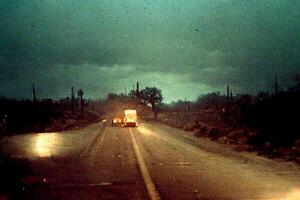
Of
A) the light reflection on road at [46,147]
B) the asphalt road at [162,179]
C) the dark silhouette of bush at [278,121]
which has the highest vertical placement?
the dark silhouette of bush at [278,121]

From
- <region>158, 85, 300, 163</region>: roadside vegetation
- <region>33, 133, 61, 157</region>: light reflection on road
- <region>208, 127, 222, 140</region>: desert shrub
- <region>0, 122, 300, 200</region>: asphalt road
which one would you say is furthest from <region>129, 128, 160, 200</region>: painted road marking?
<region>208, 127, 222, 140</region>: desert shrub

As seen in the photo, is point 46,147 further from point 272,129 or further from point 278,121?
point 278,121

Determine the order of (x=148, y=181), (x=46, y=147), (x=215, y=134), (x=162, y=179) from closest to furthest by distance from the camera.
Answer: (x=148, y=181), (x=162, y=179), (x=46, y=147), (x=215, y=134)

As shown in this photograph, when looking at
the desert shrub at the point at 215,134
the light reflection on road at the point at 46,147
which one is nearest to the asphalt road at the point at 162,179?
the light reflection on road at the point at 46,147

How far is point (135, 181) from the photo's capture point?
16.3m

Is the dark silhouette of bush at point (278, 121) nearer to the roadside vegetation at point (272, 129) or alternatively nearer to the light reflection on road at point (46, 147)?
the roadside vegetation at point (272, 129)

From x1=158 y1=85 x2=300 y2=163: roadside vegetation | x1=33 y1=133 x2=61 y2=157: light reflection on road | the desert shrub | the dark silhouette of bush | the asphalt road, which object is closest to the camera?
the asphalt road

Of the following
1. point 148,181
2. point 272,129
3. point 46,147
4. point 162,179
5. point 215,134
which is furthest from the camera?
point 215,134

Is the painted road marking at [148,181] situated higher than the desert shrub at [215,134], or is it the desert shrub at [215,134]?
the desert shrub at [215,134]

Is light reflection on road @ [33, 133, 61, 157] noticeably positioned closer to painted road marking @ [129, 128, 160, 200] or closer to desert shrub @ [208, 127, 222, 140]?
painted road marking @ [129, 128, 160, 200]

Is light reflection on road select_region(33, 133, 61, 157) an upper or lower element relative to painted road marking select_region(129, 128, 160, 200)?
upper

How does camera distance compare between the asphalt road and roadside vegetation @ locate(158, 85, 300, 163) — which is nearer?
the asphalt road

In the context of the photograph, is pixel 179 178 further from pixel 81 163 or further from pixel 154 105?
pixel 154 105

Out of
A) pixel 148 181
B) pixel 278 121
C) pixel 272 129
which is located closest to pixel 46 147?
pixel 272 129
